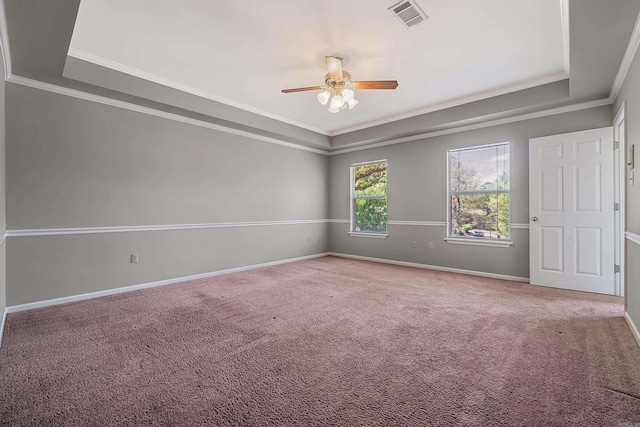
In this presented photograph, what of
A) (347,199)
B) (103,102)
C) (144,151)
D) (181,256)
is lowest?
(181,256)

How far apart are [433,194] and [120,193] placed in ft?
15.9

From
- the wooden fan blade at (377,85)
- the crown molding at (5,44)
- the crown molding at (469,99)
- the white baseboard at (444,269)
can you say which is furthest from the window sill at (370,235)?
the crown molding at (5,44)

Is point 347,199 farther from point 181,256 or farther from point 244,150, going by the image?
point 181,256

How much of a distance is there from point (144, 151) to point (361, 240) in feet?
14.0

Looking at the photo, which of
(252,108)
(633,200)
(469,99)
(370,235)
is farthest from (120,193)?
(633,200)

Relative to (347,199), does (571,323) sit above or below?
below

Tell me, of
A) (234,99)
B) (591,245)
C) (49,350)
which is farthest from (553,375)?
(234,99)

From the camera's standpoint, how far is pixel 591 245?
11.6 feet

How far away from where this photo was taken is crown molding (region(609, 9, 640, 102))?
87.0 inches

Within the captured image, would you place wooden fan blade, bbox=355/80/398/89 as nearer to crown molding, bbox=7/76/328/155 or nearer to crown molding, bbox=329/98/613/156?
crown molding, bbox=329/98/613/156

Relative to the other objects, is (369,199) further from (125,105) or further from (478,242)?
(125,105)

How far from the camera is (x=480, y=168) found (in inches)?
182

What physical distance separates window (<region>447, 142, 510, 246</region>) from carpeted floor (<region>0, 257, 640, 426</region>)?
131cm

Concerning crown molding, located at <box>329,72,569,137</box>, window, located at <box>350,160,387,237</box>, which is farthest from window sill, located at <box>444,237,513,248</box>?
crown molding, located at <box>329,72,569,137</box>
